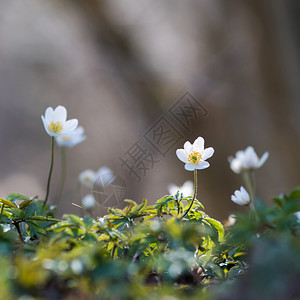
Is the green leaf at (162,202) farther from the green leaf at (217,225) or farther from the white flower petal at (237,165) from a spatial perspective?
the white flower petal at (237,165)

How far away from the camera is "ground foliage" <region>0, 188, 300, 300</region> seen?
1.38 feet

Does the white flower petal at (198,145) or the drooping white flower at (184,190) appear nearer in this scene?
the drooping white flower at (184,190)

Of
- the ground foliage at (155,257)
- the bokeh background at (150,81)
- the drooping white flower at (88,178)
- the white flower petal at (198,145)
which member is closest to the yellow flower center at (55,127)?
the ground foliage at (155,257)

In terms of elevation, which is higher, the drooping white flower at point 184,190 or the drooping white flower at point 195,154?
the drooping white flower at point 195,154

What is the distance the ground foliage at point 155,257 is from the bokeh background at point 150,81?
2.67 m

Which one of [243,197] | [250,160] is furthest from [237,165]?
[243,197]

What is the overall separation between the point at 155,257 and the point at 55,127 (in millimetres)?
522

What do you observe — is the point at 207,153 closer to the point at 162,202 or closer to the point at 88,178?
the point at 162,202

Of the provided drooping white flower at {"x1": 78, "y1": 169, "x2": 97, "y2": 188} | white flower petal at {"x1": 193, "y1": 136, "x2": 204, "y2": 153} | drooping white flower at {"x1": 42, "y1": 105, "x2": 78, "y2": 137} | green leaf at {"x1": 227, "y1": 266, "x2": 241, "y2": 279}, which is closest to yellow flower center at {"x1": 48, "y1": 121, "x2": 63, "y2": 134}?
drooping white flower at {"x1": 42, "y1": 105, "x2": 78, "y2": 137}

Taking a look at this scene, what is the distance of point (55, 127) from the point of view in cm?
99

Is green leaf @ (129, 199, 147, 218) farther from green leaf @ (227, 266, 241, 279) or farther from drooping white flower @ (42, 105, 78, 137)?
drooping white flower @ (42, 105, 78, 137)

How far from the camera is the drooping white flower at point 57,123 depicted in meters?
0.97

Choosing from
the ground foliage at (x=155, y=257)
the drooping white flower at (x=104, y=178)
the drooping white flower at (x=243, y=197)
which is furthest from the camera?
the drooping white flower at (x=104, y=178)

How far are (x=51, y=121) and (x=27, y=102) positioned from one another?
Answer: 501 cm
